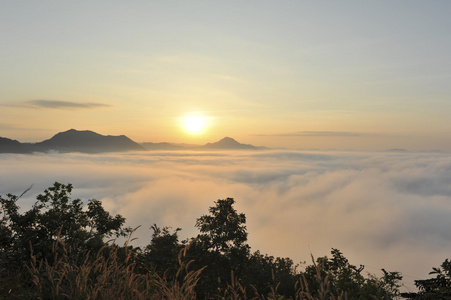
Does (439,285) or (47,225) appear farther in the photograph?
(47,225)

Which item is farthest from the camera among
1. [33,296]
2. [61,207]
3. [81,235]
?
[61,207]

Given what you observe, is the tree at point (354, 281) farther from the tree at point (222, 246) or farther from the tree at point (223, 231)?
the tree at point (223, 231)

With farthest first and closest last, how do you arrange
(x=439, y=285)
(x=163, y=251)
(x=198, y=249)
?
1. (x=163, y=251)
2. (x=198, y=249)
3. (x=439, y=285)

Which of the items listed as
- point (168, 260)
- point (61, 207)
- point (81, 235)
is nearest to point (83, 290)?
point (81, 235)

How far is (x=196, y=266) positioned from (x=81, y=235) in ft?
37.2

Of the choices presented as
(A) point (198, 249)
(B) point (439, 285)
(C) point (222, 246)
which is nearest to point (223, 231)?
(C) point (222, 246)

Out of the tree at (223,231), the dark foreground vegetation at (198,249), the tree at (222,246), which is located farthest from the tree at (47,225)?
the tree at (223,231)

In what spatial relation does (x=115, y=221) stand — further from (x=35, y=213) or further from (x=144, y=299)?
(x=144, y=299)

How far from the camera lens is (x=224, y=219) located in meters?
29.0

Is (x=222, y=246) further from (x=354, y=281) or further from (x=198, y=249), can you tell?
(x=354, y=281)

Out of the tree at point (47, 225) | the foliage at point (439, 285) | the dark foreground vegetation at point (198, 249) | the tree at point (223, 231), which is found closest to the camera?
the foliage at point (439, 285)

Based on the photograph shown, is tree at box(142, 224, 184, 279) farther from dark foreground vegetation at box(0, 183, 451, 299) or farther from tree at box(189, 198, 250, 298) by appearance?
tree at box(189, 198, 250, 298)

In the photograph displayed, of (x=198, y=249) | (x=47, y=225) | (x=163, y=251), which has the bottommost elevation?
(x=163, y=251)

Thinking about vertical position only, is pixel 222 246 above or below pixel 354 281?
below
